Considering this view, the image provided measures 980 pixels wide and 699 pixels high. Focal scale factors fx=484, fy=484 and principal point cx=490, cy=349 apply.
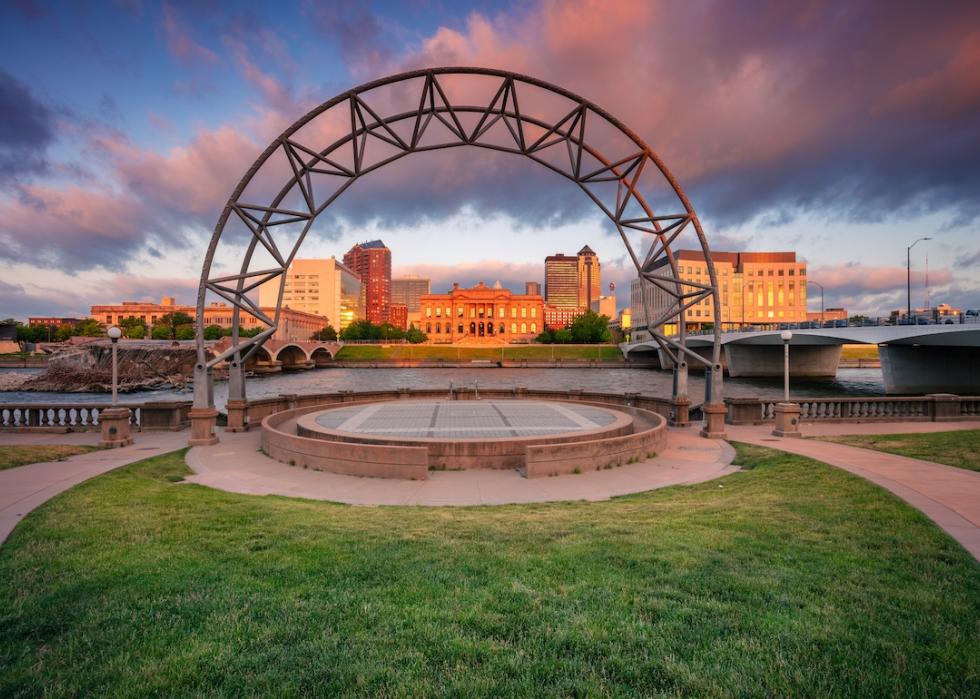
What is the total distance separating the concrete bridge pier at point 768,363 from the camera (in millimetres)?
68125

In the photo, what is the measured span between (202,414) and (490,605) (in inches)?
588

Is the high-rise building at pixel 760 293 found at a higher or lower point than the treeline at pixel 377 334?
higher

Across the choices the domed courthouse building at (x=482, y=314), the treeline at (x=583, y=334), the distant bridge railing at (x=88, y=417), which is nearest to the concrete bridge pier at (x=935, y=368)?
the distant bridge railing at (x=88, y=417)

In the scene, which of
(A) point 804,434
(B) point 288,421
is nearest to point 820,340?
(A) point 804,434

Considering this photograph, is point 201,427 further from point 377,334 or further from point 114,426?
point 377,334

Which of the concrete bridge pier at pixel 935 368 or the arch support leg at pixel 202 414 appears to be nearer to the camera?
the arch support leg at pixel 202 414

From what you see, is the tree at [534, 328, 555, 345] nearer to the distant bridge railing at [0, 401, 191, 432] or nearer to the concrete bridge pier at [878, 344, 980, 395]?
the concrete bridge pier at [878, 344, 980, 395]

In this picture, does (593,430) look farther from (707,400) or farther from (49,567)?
(49,567)

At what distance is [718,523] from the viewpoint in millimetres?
7094

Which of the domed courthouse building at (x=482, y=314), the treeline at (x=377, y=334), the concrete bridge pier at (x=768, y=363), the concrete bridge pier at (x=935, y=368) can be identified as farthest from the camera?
the domed courthouse building at (x=482, y=314)

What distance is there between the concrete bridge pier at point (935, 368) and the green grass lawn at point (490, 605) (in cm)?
4729

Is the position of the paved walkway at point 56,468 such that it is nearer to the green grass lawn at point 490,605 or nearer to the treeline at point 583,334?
the green grass lawn at point 490,605

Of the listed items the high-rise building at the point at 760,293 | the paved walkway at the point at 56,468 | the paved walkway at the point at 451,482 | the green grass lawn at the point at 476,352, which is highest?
the high-rise building at the point at 760,293

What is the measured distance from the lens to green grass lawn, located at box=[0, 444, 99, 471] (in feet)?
38.9
